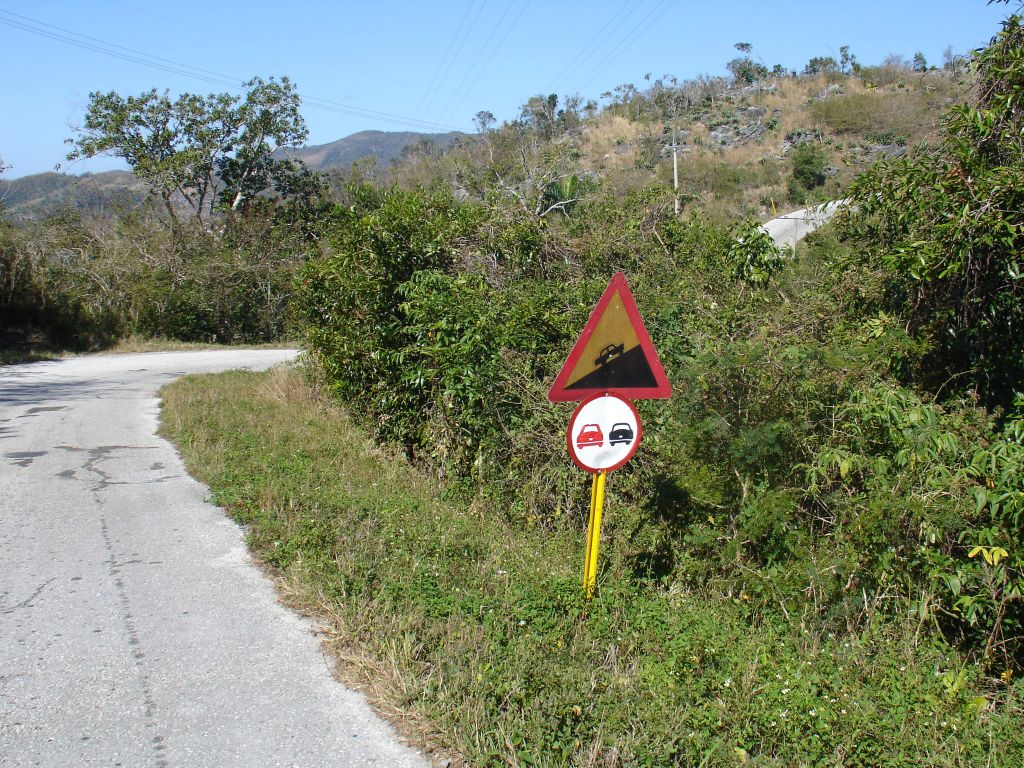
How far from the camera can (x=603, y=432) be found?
476 cm

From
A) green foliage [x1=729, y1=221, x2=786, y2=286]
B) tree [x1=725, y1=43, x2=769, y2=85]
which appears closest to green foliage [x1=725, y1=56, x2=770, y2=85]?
tree [x1=725, y1=43, x2=769, y2=85]

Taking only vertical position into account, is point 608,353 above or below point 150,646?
above

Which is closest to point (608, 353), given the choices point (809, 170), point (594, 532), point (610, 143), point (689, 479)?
point (594, 532)

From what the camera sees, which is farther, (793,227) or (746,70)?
(746,70)

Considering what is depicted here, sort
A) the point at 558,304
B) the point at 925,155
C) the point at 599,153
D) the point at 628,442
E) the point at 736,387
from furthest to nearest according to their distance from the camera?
1. the point at 599,153
2. the point at 558,304
3. the point at 925,155
4. the point at 736,387
5. the point at 628,442

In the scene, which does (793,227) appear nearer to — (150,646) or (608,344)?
(608,344)

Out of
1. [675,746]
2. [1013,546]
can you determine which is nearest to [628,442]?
[675,746]

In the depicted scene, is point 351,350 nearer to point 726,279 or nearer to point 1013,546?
point 726,279

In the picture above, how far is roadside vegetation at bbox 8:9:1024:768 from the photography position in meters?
3.99

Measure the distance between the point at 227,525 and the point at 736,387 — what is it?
14.2ft

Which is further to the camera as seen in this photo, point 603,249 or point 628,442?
point 603,249

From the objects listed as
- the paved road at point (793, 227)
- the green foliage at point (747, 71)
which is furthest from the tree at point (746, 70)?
the paved road at point (793, 227)

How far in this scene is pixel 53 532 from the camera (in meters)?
6.84

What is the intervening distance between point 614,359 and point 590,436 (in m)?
0.46
